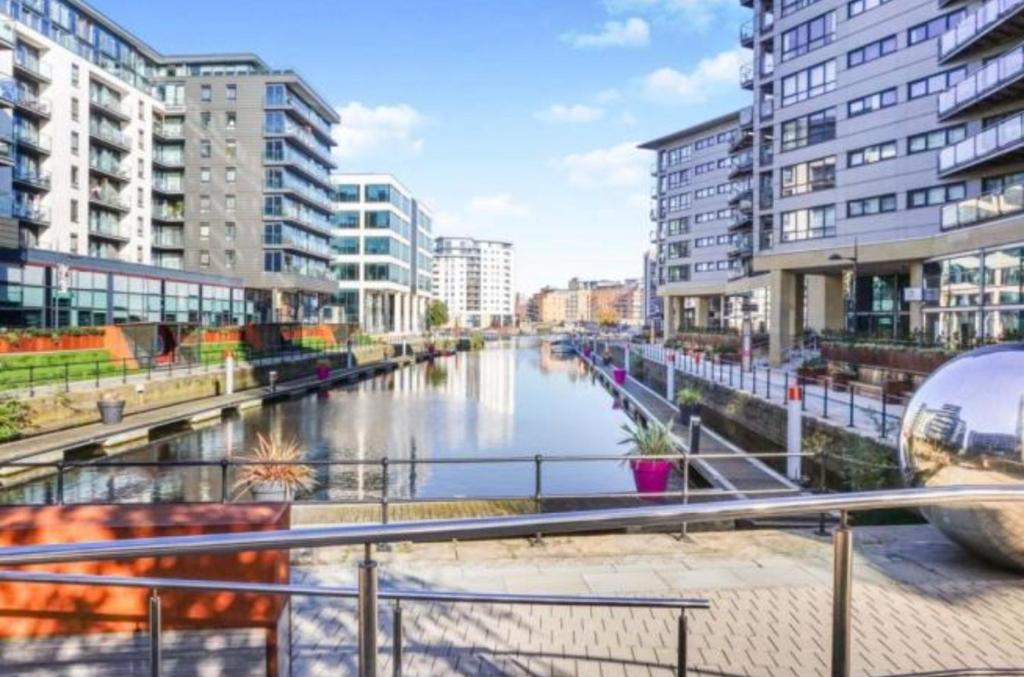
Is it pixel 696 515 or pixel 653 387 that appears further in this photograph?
pixel 653 387

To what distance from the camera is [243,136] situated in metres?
80.8

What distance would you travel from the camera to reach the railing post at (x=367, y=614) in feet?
10.1

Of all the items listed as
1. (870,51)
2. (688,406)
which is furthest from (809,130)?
(688,406)

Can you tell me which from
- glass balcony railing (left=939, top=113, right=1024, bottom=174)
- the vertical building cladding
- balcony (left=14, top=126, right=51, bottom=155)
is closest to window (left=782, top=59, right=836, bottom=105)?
the vertical building cladding

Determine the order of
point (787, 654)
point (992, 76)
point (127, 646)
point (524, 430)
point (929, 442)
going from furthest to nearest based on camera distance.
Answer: point (524, 430), point (992, 76), point (929, 442), point (787, 654), point (127, 646)

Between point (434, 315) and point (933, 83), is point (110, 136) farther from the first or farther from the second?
point (434, 315)

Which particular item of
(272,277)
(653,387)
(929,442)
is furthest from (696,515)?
(272,277)

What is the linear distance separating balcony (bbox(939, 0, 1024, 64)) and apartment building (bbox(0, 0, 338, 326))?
161 feet

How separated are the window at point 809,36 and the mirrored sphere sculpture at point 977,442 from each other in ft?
142

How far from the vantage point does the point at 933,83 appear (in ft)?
134

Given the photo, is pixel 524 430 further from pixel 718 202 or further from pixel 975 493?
pixel 718 202

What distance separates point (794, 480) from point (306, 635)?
13282 millimetres

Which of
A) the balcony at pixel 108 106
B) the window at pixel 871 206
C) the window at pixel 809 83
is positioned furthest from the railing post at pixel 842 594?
the balcony at pixel 108 106

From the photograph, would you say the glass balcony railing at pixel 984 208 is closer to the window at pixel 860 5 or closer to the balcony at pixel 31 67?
the window at pixel 860 5
